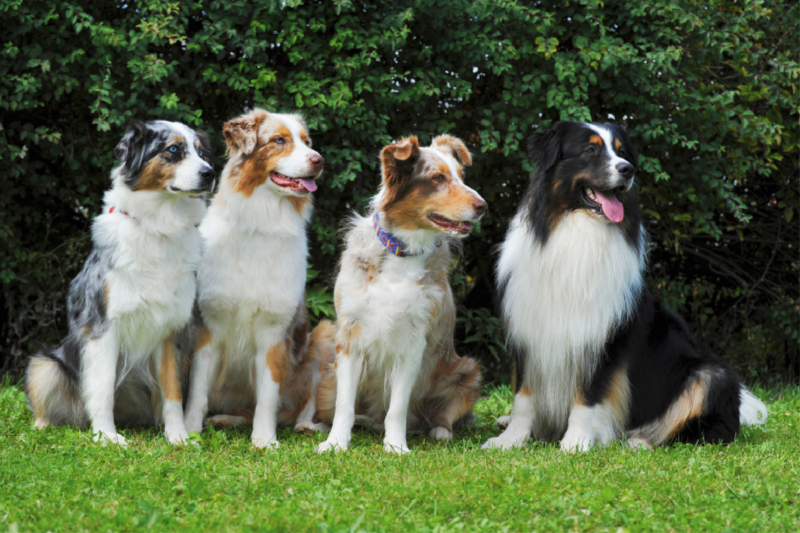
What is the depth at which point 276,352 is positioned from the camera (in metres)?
4.34

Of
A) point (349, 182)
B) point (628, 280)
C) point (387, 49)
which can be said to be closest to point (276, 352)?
point (628, 280)

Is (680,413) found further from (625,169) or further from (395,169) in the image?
(395,169)

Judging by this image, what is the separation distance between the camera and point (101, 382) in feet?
13.3

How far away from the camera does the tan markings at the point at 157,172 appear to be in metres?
4.01

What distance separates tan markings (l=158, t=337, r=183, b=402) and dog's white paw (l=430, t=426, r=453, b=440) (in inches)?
59.4

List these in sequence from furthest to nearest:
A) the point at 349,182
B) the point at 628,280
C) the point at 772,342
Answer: the point at 772,342
the point at 349,182
the point at 628,280

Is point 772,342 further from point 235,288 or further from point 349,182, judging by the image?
point 235,288

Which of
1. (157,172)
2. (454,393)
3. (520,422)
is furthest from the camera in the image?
(454,393)

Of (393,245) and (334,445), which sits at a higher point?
(393,245)

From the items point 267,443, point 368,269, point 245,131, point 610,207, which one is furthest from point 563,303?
point 245,131

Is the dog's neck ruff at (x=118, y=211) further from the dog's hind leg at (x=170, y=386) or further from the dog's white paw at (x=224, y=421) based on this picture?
the dog's white paw at (x=224, y=421)

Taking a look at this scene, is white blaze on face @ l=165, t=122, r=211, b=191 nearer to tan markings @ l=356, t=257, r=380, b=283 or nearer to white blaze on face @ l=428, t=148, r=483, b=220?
tan markings @ l=356, t=257, r=380, b=283

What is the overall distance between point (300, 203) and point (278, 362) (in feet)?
3.09

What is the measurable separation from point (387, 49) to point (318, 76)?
60cm
